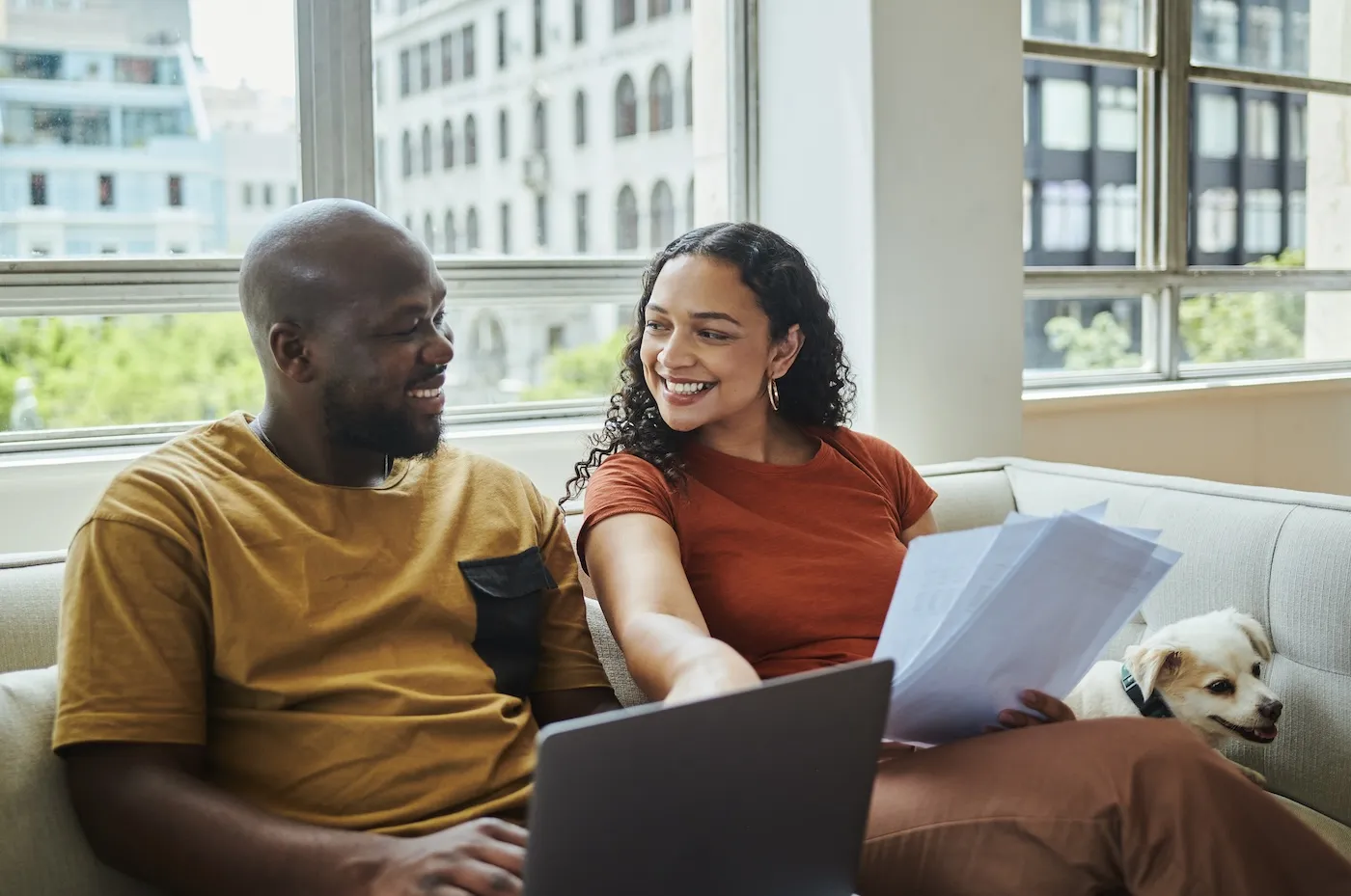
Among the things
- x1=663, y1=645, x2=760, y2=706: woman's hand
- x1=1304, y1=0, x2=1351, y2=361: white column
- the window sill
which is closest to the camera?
x1=663, y1=645, x2=760, y2=706: woman's hand

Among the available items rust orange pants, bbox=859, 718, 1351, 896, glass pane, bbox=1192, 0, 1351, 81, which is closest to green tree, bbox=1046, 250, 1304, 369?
glass pane, bbox=1192, 0, 1351, 81

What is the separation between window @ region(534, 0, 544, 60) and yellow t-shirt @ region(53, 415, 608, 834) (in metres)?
1.60

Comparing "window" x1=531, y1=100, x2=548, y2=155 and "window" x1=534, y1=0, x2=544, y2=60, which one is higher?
"window" x1=534, y1=0, x2=544, y2=60

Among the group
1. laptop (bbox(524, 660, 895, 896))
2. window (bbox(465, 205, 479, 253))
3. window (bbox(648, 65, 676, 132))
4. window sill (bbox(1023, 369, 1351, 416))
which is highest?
window (bbox(648, 65, 676, 132))

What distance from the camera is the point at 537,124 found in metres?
2.72

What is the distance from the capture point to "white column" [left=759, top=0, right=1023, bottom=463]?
2.60 m

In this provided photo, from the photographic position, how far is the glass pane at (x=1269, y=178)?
3.87 metres

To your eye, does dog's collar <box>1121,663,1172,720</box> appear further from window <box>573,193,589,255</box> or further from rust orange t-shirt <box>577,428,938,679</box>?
window <box>573,193,589,255</box>

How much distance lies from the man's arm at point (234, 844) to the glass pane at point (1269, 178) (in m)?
3.48

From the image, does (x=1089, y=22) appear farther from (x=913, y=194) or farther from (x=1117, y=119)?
(x=913, y=194)

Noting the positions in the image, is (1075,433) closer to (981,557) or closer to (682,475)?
(682,475)

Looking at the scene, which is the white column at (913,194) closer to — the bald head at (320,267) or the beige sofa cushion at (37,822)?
the bald head at (320,267)

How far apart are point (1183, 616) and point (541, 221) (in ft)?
5.09

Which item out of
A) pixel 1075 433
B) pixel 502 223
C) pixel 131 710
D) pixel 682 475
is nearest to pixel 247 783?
pixel 131 710
